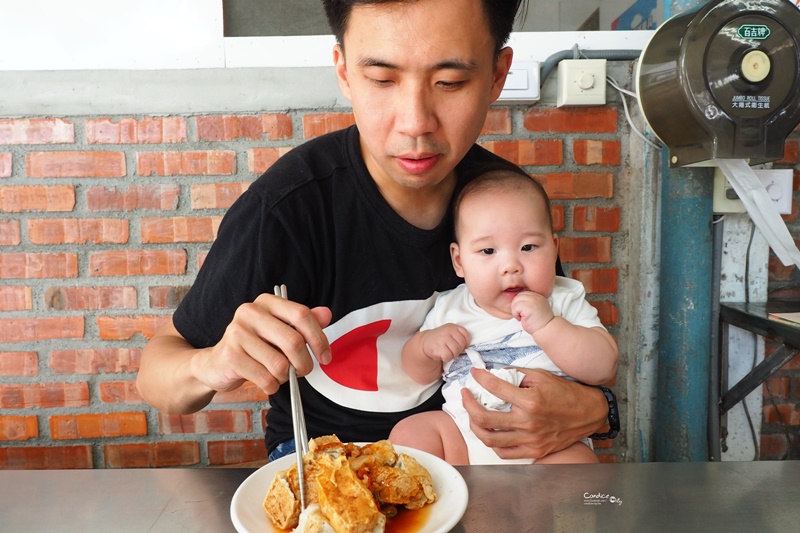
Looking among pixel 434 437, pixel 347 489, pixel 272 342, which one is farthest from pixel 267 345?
pixel 434 437

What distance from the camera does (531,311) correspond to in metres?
1.19

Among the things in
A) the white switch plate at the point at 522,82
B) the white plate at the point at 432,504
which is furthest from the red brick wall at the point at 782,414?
the white plate at the point at 432,504

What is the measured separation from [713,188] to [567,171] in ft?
1.38

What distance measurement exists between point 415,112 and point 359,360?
21.0 inches

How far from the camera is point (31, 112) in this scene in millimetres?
1788

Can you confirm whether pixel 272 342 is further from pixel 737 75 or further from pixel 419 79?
pixel 737 75

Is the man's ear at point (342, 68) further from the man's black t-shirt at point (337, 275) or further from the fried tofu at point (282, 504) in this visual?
the fried tofu at point (282, 504)

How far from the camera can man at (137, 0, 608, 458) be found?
0.95m

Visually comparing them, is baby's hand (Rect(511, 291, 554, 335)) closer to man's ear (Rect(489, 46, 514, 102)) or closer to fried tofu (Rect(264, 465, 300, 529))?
man's ear (Rect(489, 46, 514, 102))

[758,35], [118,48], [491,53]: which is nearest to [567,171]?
[758,35]

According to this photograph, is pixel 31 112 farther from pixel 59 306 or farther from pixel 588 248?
pixel 588 248

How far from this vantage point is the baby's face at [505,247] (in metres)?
1.24

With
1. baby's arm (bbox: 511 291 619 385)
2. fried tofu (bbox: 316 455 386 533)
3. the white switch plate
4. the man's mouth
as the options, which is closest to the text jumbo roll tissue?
the white switch plate

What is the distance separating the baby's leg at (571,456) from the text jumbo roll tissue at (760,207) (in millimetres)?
822
